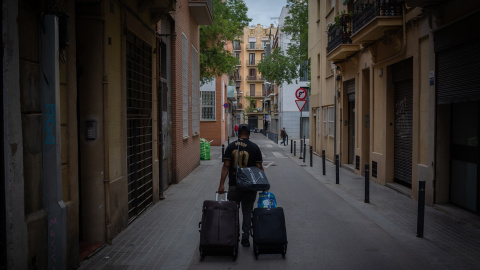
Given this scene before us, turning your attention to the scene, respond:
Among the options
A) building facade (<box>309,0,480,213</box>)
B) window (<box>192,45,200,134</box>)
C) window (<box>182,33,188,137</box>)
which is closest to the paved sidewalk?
building facade (<box>309,0,480,213</box>)

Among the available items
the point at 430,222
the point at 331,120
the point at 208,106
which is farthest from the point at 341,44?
the point at 208,106

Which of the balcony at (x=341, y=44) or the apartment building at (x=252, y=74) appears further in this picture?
the apartment building at (x=252, y=74)

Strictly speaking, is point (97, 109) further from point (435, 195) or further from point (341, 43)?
point (341, 43)

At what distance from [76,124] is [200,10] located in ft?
38.4

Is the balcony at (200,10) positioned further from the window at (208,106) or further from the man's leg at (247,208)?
the window at (208,106)

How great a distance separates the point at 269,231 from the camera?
5762mm

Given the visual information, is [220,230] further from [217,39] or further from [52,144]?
[217,39]

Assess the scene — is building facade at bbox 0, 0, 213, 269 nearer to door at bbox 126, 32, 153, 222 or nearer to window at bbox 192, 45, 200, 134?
door at bbox 126, 32, 153, 222

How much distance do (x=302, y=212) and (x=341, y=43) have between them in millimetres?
8858

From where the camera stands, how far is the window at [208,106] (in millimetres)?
32400

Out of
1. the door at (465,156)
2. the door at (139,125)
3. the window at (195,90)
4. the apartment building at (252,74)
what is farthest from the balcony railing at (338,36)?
the apartment building at (252,74)

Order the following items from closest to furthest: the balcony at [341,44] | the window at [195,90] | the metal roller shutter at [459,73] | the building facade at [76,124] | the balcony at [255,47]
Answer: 1. the building facade at [76,124]
2. the metal roller shutter at [459,73]
3. the balcony at [341,44]
4. the window at [195,90]
5. the balcony at [255,47]

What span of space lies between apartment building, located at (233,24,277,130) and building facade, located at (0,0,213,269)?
75.2m

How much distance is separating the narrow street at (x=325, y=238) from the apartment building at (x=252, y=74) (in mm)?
74428
